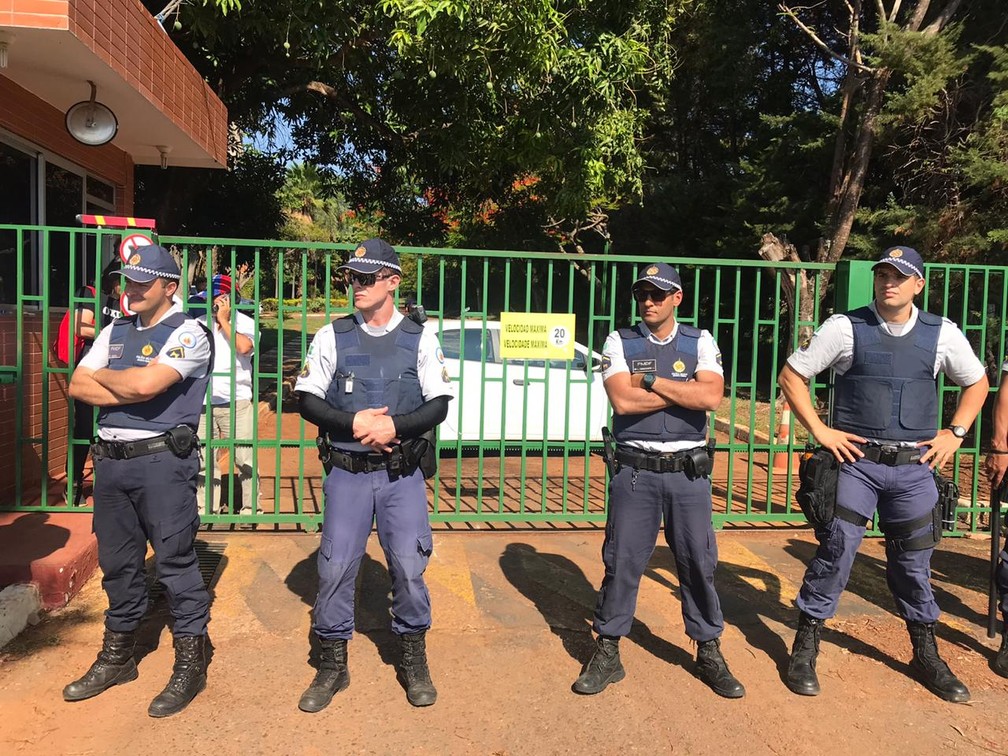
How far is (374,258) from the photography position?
10.4ft

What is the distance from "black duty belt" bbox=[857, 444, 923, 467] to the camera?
3.30m

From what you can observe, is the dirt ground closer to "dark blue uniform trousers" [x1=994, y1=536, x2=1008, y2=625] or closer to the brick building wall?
"dark blue uniform trousers" [x1=994, y1=536, x2=1008, y2=625]

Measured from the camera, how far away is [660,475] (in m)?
3.29

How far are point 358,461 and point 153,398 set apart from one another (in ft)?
2.88

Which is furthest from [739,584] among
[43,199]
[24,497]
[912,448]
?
[43,199]

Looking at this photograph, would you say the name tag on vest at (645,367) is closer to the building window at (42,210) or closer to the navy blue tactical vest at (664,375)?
the navy blue tactical vest at (664,375)

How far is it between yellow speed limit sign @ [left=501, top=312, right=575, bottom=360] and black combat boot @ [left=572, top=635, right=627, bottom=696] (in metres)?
2.17

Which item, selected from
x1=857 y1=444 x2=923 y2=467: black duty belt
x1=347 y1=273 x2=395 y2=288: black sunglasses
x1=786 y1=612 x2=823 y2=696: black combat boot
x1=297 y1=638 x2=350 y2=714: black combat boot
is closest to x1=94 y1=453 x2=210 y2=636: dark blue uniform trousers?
x1=297 y1=638 x2=350 y2=714: black combat boot

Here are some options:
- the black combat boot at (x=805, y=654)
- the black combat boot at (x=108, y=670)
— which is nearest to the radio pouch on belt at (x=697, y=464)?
the black combat boot at (x=805, y=654)

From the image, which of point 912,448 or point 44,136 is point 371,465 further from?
point 44,136

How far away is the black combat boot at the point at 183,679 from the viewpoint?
3.01 m

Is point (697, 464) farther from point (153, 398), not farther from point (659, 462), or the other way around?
point (153, 398)

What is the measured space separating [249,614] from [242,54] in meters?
7.80

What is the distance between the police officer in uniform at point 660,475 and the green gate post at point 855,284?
2314mm
